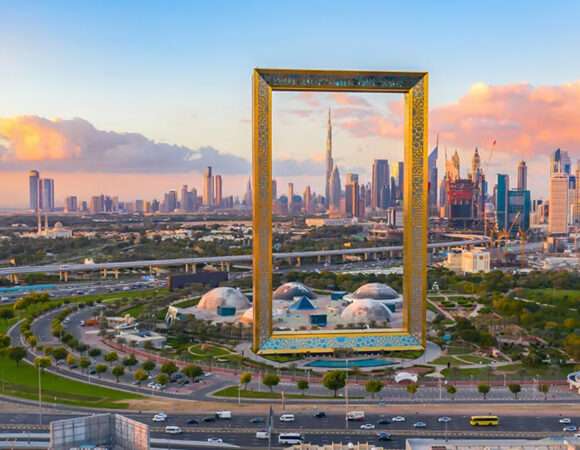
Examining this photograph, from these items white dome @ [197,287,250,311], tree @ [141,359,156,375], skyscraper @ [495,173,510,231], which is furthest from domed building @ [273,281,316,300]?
skyscraper @ [495,173,510,231]

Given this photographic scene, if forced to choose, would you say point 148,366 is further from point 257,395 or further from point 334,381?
point 334,381

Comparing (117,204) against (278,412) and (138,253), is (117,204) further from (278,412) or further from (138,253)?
(278,412)

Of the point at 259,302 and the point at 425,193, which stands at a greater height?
the point at 425,193

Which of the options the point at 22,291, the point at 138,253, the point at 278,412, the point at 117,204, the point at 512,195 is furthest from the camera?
the point at 117,204

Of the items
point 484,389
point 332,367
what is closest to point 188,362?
point 332,367

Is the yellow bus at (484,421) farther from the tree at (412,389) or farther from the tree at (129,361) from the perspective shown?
the tree at (129,361)

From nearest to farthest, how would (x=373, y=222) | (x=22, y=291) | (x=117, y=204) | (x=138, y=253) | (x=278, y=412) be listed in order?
(x=278, y=412)
(x=22, y=291)
(x=138, y=253)
(x=373, y=222)
(x=117, y=204)
